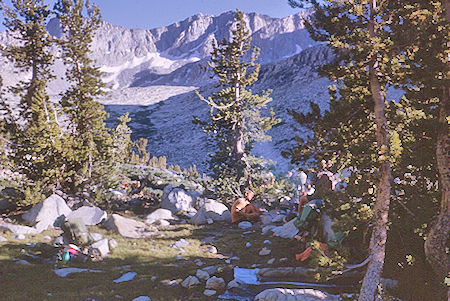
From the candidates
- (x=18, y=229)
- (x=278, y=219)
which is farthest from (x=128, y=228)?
(x=278, y=219)

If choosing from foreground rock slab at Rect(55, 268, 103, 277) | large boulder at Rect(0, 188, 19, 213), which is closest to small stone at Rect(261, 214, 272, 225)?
foreground rock slab at Rect(55, 268, 103, 277)

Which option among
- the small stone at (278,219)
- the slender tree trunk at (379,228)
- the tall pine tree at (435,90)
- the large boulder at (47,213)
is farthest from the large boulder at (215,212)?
the tall pine tree at (435,90)

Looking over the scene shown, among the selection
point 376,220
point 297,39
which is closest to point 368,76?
point 376,220

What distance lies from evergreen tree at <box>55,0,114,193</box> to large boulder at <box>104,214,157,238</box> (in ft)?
11.5

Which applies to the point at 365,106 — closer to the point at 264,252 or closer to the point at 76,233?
the point at 264,252

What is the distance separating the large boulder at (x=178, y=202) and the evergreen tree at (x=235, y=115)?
199cm

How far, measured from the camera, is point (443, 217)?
14.9 ft

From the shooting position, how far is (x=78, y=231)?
9.27 m

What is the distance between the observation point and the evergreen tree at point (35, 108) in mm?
12703

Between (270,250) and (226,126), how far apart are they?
10379mm

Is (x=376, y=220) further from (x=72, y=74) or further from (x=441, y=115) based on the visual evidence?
(x=72, y=74)

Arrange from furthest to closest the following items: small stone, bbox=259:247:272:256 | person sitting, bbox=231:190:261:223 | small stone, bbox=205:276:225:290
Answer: person sitting, bbox=231:190:261:223 → small stone, bbox=259:247:272:256 → small stone, bbox=205:276:225:290

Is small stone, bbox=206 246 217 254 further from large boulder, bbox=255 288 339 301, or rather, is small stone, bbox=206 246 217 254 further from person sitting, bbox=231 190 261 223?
person sitting, bbox=231 190 261 223

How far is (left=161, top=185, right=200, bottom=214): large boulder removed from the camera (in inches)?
635
